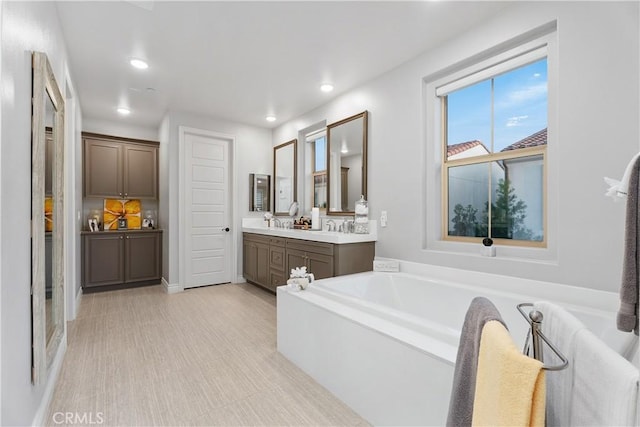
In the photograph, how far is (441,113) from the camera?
2.74 m

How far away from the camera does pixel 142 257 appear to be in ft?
15.3

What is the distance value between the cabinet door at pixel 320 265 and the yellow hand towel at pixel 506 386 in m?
2.16

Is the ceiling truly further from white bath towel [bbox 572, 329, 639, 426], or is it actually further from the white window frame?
white bath towel [bbox 572, 329, 639, 426]

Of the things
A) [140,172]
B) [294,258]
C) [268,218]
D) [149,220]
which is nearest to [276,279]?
[294,258]

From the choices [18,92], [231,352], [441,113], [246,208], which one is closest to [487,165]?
[441,113]

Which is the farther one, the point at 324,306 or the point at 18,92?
the point at 324,306

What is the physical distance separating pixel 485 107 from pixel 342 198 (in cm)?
176

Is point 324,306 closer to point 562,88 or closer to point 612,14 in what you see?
point 562,88

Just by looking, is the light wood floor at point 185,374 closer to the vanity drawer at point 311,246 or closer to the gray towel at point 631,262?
the vanity drawer at point 311,246

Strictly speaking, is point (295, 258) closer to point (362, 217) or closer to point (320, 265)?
point (320, 265)

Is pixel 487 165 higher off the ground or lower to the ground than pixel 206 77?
lower

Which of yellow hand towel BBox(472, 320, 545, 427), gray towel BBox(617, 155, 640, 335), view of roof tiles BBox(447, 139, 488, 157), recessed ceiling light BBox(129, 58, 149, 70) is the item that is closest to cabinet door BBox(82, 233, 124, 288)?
recessed ceiling light BBox(129, 58, 149, 70)

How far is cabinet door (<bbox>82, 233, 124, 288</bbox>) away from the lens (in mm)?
4230

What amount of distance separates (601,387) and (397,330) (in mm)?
981
